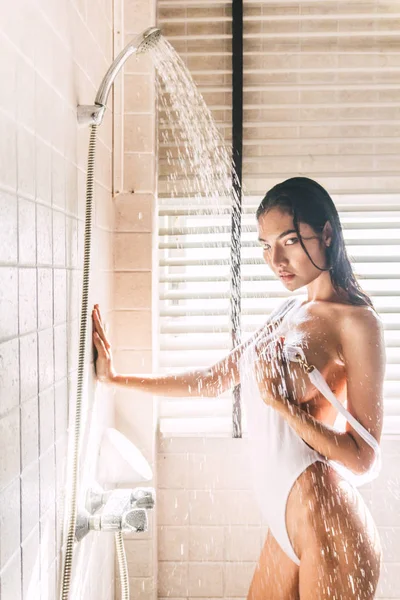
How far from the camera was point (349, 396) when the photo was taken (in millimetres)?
1502

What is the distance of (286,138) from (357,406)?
1.03m

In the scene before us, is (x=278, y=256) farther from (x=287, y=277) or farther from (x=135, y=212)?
(x=135, y=212)

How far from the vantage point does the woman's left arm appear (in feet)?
4.76

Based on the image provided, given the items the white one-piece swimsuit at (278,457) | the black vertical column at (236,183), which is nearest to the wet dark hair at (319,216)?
the white one-piece swimsuit at (278,457)

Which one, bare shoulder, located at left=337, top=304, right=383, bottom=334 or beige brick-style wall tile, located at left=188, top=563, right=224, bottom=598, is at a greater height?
bare shoulder, located at left=337, top=304, right=383, bottom=334

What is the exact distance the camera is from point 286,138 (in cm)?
212

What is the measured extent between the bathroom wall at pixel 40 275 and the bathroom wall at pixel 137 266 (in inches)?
13.9

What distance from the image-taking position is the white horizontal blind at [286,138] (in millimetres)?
2104

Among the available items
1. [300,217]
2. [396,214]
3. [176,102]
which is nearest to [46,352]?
[300,217]

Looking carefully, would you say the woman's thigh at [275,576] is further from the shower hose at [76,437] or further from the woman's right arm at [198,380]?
the shower hose at [76,437]

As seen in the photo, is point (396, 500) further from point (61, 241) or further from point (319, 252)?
point (61, 241)

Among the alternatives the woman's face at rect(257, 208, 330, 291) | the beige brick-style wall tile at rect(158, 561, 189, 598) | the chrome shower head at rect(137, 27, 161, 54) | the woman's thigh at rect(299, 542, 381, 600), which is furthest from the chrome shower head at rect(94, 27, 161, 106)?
the beige brick-style wall tile at rect(158, 561, 189, 598)

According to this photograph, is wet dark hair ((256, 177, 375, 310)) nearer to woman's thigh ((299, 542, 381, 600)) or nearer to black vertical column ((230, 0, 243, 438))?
black vertical column ((230, 0, 243, 438))

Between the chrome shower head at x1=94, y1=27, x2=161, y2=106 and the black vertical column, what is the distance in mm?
546
